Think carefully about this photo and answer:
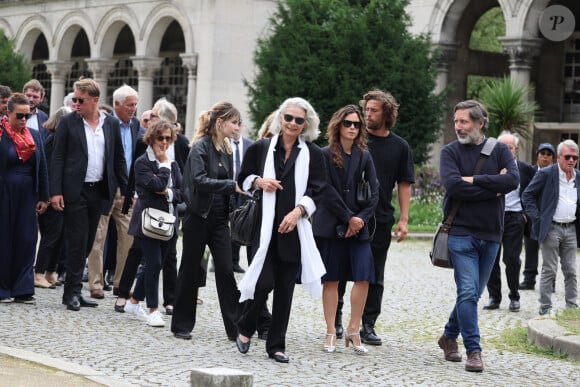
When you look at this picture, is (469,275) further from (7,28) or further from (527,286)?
(7,28)

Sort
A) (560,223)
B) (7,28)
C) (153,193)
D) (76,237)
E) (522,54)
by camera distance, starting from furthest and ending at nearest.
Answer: (7,28) < (522,54) < (560,223) < (76,237) < (153,193)

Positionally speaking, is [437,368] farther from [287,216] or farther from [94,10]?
[94,10]

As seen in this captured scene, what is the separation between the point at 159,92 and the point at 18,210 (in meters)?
29.6

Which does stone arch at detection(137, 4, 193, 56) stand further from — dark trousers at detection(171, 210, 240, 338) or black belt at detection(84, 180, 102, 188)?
dark trousers at detection(171, 210, 240, 338)

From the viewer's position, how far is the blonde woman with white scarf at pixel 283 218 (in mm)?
8984

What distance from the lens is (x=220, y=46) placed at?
34.0m

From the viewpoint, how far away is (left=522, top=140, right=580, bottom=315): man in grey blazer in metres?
12.9

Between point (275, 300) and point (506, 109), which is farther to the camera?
point (506, 109)

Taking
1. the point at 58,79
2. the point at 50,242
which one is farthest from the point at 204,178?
the point at 58,79

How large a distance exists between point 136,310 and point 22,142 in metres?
1.95

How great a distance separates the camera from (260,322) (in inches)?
399

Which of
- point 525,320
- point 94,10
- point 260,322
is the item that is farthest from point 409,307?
point 94,10

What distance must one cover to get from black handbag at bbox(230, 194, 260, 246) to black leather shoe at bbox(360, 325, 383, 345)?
154 centimetres

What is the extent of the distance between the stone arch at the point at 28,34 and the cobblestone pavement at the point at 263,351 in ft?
98.2
